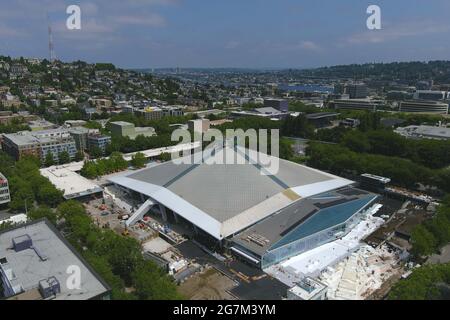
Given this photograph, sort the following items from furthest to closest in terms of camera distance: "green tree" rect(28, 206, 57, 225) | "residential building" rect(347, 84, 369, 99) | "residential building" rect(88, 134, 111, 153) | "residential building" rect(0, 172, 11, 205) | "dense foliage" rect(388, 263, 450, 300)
Answer: "residential building" rect(347, 84, 369, 99)
"residential building" rect(88, 134, 111, 153)
"residential building" rect(0, 172, 11, 205)
"green tree" rect(28, 206, 57, 225)
"dense foliage" rect(388, 263, 450, 300)

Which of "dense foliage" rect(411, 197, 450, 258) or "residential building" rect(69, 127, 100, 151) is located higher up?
"residential building" rect(69, 127, 100, 151)

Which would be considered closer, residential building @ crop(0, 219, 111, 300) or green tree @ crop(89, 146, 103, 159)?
residential building @ crop(0, 219, 111, 300)

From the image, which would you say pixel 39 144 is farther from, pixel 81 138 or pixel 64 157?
pixel 81 138

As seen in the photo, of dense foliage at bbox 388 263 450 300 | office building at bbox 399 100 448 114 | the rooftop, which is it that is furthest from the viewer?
office building at bbox 399 100 448 114

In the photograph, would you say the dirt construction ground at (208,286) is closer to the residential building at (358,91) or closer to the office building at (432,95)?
the residential building at (358,91)

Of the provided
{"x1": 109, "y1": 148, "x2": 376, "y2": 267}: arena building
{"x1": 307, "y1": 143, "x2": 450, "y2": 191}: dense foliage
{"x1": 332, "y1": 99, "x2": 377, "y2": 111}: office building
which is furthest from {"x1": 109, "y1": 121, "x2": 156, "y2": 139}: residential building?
{"x1": 332, "y1": 99, "x2": 377, "y2": 111}: office building

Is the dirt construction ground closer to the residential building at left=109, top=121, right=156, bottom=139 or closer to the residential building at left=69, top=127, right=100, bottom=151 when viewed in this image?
the residential building at left=69, top=127, right=100, bottom=151

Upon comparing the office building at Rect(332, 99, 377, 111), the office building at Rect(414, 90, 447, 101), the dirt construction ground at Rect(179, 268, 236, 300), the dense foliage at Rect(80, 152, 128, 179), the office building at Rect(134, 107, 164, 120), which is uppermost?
the office building at Rect(414, 90, 447, 101)

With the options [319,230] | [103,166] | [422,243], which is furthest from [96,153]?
[422,243]
